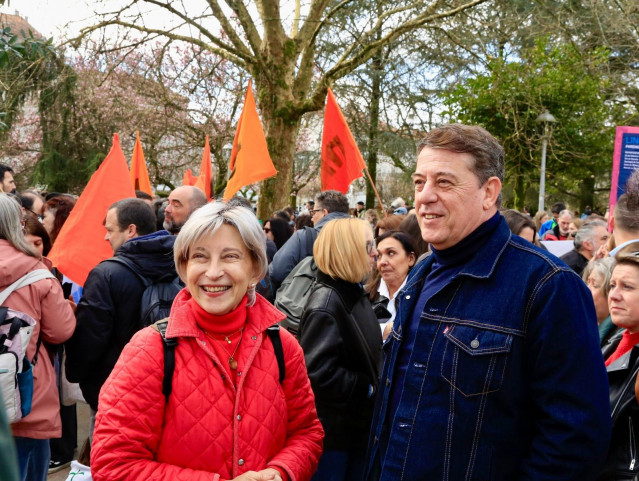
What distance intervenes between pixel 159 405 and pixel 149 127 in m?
17.4

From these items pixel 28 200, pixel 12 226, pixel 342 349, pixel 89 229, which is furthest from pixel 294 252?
pixel 28 200

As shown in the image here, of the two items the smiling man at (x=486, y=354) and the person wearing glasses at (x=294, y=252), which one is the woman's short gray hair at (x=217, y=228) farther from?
the person wearing glasses at (x=294, y=252)

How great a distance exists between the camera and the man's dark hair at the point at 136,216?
3.66 meters

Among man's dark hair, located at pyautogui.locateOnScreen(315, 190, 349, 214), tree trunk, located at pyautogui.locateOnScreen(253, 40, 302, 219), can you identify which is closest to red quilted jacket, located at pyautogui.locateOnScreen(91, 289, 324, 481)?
man's dark hair, located at pyautogui.locateOnScreen(315, 190, 349, 214)

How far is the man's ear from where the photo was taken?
1.91m

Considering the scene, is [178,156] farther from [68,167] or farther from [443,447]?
[443,447]

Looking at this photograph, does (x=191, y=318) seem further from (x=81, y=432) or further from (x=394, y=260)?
(x=81, y=432)

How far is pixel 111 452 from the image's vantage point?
1.85 meters

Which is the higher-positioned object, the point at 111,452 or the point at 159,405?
the point at 159,405

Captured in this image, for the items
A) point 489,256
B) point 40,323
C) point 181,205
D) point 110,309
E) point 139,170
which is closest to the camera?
point 489,256

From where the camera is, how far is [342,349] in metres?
2.89

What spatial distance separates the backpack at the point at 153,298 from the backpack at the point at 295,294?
0.66 metres

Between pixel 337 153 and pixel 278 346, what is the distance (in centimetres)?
483

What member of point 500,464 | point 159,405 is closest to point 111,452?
point 159,405
